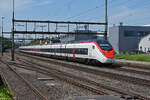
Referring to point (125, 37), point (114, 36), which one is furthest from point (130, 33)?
point (114, 36)

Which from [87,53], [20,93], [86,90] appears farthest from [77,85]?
[87,53]

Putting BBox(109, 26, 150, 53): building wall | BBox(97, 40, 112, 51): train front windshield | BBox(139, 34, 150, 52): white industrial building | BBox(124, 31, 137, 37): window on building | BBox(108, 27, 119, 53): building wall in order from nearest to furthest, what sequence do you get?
BBox(97, 40, 112, 51): train front windshield
BBox(139, 34, 150, 52): white industrial building
BBox(109, 26, 150, 53): building wall
BBox(108, 27, 119, 53): building wall
BBox(124, 31, 137, 37): window on building

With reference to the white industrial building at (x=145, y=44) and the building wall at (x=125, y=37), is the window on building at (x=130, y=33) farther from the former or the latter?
the white industrial building at (x=145, y=44)

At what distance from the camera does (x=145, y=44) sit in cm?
6506

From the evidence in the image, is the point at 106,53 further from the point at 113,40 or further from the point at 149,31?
the point at 149,31

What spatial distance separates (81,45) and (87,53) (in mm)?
1993

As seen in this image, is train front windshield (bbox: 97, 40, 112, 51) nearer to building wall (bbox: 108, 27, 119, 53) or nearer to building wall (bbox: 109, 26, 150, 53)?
building wall (bbox: 109, 26, 150, 53)

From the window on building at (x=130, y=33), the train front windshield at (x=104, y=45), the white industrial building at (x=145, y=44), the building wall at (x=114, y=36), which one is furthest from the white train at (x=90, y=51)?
the window on building at (x=130, y=33)

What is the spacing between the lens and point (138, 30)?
71.9 m

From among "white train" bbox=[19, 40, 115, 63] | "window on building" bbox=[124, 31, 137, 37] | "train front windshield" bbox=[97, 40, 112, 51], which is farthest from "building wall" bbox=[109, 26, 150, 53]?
"train front windshield" bbox=[97, 40, 112, 51]

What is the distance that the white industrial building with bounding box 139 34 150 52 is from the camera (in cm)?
6374

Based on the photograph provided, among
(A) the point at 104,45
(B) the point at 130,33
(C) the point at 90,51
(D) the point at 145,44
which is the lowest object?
(C) the point at 90,51

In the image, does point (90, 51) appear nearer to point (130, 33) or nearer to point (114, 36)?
point (114, 36)

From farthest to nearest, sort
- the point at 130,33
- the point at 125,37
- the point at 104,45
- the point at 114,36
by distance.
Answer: the point at 130,33, the point at 114,36, the point at 125,37, the point at 104,45
